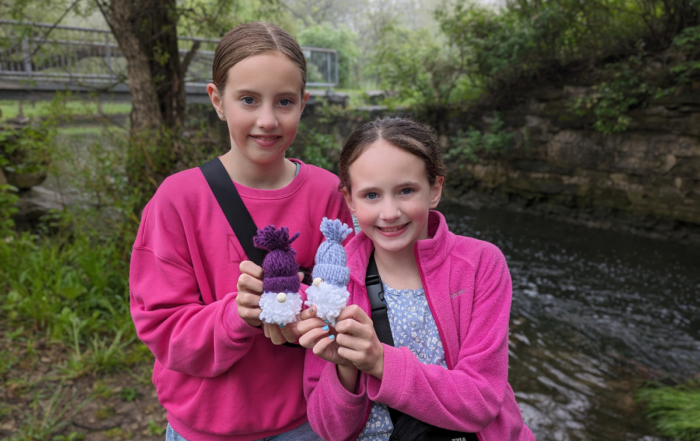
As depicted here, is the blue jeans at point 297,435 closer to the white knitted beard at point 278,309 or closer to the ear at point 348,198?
the white knitted beard at point 278,309

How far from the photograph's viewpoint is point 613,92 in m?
8.29

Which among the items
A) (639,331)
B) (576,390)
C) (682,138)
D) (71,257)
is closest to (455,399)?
(576,390)

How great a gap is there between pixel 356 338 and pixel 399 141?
1.96ft

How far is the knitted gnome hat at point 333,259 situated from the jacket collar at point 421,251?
23 centimetres

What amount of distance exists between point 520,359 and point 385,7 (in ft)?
113

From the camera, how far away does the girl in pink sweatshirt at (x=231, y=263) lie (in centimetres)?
131

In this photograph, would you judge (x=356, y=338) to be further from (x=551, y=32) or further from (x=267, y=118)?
(x=551, y=32)

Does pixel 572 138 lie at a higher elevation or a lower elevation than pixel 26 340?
higher

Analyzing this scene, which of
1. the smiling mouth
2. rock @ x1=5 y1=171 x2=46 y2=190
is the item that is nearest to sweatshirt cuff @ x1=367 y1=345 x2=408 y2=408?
the smiling mouth

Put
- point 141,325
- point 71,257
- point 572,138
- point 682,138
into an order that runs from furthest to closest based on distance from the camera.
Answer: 1. point 572,138
2. point 682,138
3. point 71,257
4. point 141,325

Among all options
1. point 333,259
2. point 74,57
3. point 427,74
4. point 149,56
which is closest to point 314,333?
point 333,259

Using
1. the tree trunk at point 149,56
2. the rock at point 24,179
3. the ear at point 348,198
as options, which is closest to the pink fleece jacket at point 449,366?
the ear at point 348,198

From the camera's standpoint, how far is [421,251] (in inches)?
56.6

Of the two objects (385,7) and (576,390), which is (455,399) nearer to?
(576,390)
